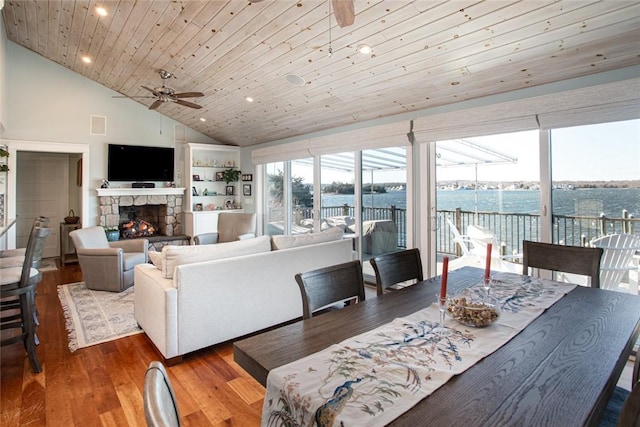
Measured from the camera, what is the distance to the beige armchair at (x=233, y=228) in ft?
19.6

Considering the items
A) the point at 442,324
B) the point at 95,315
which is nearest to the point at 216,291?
the point at 95,315

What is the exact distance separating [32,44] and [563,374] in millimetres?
7459

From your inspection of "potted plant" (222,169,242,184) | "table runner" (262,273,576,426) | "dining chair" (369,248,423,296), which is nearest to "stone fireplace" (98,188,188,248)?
"potted plant" (222,169,242,184)

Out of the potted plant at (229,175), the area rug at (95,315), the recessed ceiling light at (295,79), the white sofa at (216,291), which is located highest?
the recessed ceiling light at (295,79)

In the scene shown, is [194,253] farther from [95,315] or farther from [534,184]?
[534,184]

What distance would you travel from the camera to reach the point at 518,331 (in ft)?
4.45

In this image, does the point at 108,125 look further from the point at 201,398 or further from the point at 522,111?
the point at 522,111

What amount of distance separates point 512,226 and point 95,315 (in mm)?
4594

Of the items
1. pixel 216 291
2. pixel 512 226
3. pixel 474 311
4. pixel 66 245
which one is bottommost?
pixel 216 291

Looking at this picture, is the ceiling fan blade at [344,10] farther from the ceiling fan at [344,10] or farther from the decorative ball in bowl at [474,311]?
the decorative ball in bowl at [474,311]

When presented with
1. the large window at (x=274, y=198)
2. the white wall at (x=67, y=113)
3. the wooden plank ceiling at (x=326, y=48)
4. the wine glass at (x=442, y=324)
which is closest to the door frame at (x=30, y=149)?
the white wall at (x=67, y=113)

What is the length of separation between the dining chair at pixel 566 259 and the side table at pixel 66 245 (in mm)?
7231

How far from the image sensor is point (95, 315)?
378cm

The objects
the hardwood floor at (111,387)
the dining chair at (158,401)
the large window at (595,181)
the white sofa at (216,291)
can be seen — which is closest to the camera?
the dining chair at (158,401)
